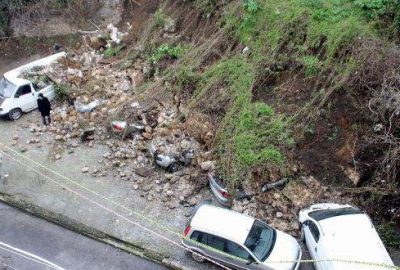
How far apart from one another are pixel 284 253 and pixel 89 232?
4.96 m

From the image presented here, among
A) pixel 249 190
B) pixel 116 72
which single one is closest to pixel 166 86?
pixel 116 72

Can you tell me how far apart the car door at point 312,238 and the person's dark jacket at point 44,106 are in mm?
8911

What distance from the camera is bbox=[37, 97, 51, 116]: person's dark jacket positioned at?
14.9 metres

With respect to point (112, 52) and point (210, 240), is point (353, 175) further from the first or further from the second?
point (112, 52)

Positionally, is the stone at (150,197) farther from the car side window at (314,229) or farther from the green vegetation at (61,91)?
the green vegetation at (61,91)

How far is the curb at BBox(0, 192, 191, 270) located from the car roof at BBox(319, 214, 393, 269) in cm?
348

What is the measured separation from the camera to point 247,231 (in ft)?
35.5

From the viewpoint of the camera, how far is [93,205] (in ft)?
41.9

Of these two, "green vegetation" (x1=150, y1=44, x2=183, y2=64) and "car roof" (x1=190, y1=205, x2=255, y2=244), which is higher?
"green vegetation" (x1=150, y1=44, x2=183, y2=64)

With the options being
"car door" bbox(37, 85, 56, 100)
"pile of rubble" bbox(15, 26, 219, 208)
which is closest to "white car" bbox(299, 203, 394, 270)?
"pile of rubble" bbox(15, 26, 219, 208)

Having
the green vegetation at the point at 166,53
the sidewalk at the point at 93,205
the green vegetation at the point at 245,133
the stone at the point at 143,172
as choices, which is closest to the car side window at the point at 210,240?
the sidewalk at the point at 93,205

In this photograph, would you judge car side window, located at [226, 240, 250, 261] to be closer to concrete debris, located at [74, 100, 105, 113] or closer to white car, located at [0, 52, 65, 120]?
concrete debris, located at [74, 100, 105, 113]

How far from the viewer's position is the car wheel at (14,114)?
15.6 metres

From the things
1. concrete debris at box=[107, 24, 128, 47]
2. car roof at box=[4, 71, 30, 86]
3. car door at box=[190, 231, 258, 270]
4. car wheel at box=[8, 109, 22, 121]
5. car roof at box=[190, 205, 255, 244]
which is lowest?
car wheel at box=[8, 109, 22, 121]
